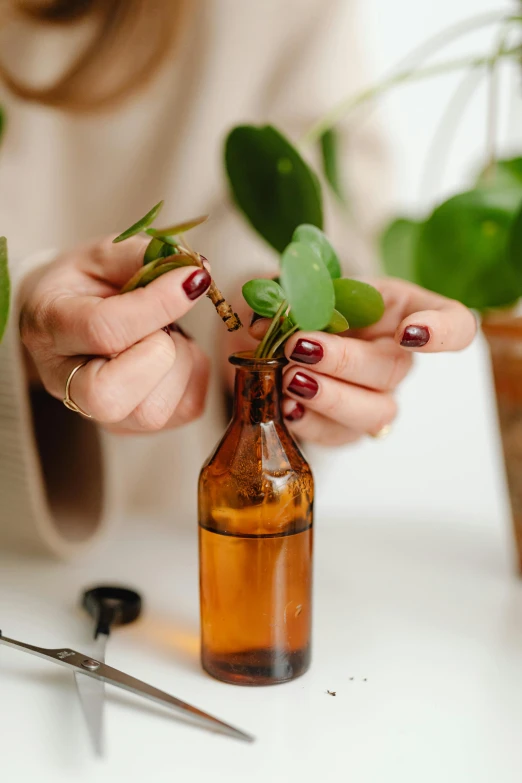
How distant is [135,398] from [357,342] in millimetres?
164

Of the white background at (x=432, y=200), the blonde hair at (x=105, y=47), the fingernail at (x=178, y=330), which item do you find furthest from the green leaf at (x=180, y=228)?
the white background at (x=432, y=200)

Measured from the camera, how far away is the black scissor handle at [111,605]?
23.5 inches

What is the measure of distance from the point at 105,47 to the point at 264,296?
1.78ft

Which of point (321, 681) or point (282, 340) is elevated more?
point (282, 340)

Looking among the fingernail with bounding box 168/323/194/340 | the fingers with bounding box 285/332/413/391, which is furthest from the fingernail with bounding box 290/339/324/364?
the fingernail with bounding box 168/323/194/340

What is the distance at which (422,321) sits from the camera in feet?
1.79

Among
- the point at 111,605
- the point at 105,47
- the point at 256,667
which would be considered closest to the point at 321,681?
the point at 256,667

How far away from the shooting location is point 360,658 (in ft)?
1.92

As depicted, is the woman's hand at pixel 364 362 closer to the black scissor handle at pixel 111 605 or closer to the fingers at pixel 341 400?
the fingers at pixel 341 400

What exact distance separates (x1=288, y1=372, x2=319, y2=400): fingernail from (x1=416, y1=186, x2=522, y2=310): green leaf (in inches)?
8.0

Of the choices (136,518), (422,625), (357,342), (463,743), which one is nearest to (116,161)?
(136,518)

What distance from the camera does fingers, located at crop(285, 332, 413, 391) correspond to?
0.53m

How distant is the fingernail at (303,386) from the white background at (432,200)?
473mm

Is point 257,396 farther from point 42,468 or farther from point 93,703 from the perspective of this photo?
point 42,468
